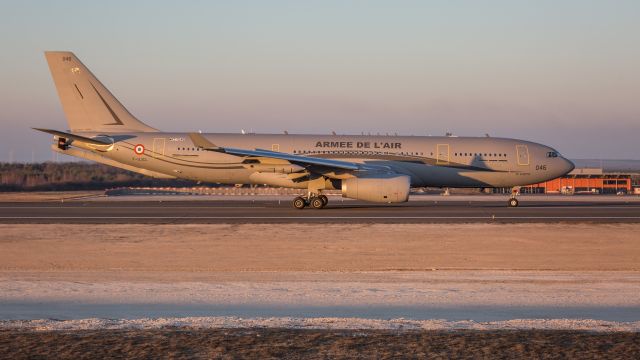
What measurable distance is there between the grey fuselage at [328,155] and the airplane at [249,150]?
43mm

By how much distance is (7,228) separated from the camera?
2100 cm

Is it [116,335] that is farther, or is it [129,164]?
[129,164]

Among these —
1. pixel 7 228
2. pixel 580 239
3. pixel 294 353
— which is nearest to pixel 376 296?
pixel 294 353

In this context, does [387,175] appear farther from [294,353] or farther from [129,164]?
[294,353]

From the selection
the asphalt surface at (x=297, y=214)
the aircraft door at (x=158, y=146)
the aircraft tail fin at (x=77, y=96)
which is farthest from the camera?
the aircraft tail fin at (x=77, y=96)

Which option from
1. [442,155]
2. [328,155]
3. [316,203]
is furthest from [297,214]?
[442,155]

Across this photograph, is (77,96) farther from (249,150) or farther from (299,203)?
(299,203)

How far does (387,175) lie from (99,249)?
52.1 ft

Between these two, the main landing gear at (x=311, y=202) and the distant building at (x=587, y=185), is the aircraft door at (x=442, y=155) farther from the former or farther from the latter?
the distant building at (x=587, y=185)

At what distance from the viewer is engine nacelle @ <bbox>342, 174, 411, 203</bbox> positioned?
29.2m

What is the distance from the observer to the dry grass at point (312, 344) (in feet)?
22.2

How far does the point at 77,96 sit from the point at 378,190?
14.6 metres

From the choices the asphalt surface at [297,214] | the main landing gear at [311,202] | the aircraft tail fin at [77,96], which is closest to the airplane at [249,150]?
the aircraft tail fin at [77,96]

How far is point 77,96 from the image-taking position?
3438cm
